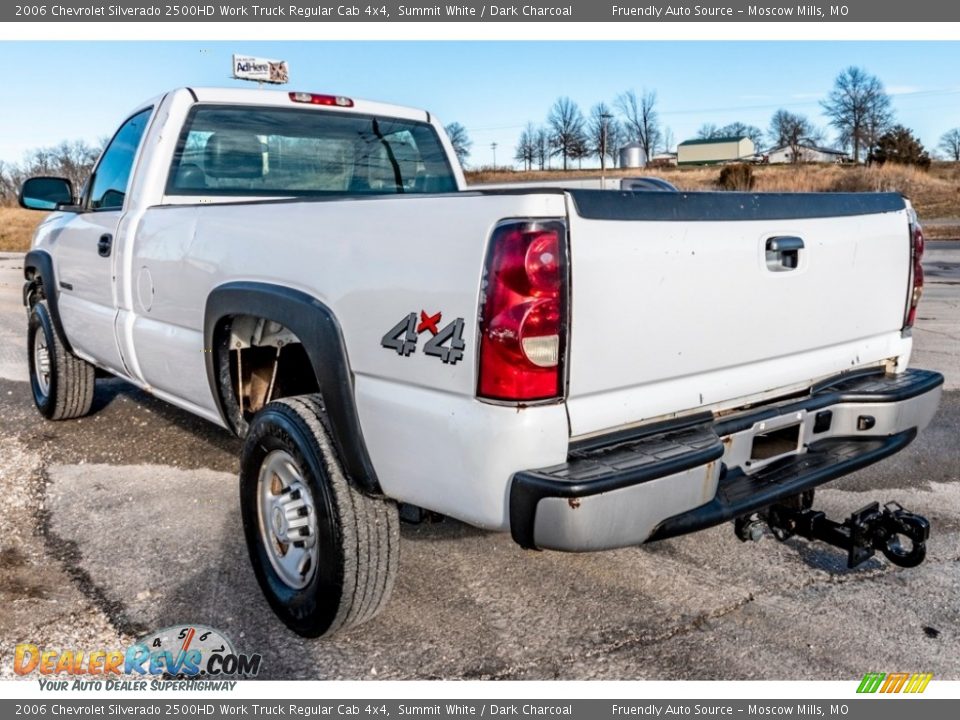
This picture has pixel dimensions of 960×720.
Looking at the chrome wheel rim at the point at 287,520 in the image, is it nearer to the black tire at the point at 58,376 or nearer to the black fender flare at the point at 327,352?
the black fender flare at the point at 327,352

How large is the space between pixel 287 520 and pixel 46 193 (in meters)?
3.56

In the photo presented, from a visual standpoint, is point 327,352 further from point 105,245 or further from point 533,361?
point 105,245

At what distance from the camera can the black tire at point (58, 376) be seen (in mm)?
5656

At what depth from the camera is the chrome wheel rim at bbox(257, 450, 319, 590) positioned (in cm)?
303

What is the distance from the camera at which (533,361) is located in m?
2.26

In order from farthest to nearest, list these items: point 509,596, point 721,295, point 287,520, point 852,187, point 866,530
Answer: point 852,187, point 509,596, point 866,530, point 287,520, point 721,295

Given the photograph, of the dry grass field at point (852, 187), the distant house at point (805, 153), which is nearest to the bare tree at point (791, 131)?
the distant house at point (805, 153)

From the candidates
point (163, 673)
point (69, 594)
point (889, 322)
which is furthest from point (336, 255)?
point (889, 322)

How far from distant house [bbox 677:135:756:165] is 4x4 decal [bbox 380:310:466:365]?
89398 mm

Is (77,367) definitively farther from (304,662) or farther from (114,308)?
(304,662)

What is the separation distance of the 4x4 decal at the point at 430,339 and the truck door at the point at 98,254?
2.45m

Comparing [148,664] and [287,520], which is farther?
[287,520]

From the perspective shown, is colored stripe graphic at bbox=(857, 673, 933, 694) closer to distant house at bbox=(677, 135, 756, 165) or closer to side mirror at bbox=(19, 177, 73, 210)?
side mirror at bbox=(19, 177, 73, 210)

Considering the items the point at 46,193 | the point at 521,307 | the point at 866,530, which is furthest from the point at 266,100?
the point at 866,530
